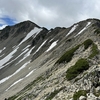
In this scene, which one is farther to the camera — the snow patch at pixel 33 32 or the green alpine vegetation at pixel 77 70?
the snow patch at pixel 33 32

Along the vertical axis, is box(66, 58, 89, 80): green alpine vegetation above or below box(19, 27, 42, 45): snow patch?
below

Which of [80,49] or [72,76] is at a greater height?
[80,49]

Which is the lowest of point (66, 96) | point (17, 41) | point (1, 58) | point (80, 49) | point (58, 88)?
point (66, 96)

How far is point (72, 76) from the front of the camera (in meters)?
33.5

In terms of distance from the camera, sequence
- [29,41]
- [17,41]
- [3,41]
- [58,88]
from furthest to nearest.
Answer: [3,41] → [17,41] → [29,41] → [58,88]

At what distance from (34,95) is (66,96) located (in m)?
11.8

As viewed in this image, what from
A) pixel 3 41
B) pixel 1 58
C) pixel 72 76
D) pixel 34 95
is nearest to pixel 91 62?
pixel 72 76

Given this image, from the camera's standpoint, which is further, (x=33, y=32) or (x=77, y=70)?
(x=33, y=32)

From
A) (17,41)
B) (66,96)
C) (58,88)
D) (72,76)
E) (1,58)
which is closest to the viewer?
(66,96)

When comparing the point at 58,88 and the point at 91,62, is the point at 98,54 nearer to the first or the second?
the point at 91,62

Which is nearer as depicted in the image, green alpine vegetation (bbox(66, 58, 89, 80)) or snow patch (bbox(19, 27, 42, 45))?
green alpine vegetation (bbox(66, 58, 89, 80))

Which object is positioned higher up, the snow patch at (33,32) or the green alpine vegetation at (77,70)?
the snow patch at (33,32)

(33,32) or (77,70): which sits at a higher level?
(33,32)

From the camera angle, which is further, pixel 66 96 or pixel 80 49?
pixel 80 49
